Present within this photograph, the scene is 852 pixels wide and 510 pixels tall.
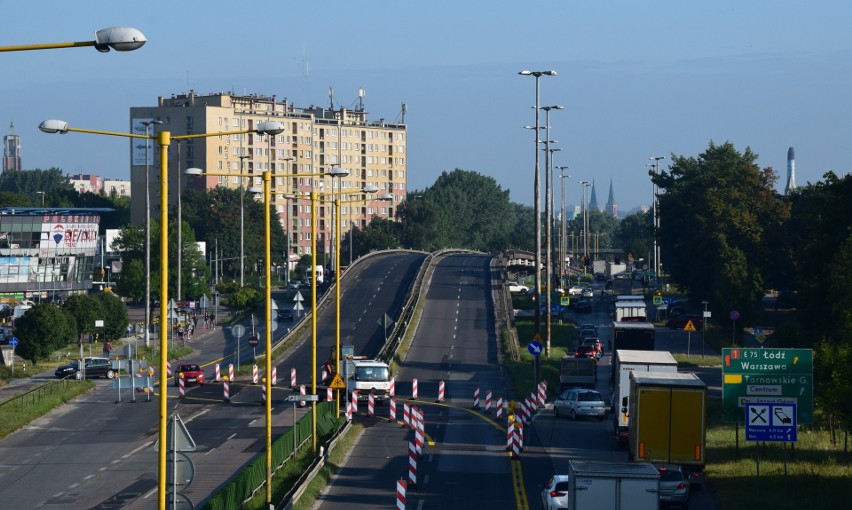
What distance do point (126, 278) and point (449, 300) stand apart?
33807 mm

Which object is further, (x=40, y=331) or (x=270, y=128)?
(x=40, y=331)

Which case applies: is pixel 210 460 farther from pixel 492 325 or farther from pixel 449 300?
pixel 449 300

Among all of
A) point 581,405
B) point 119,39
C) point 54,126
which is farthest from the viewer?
point 581,405

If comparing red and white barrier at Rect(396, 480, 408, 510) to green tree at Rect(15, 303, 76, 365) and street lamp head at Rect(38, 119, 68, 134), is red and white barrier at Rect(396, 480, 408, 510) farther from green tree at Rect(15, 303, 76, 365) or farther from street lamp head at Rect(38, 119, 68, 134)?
green tree at Rect(15, 303, 76, 365)

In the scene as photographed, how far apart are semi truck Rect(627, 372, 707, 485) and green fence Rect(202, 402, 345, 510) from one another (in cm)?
967

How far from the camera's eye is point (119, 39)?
14766mm

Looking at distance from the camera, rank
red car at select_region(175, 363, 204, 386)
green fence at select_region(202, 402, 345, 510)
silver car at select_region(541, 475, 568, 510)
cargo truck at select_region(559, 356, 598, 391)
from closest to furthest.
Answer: green fence at select_region(202, 402, 345, 510) → silver car at select_region(541, 475, 568, 510) → red car at select_region(175, 363, 204, 386) → cargo truck at select_region(559, 356, 598, 391)

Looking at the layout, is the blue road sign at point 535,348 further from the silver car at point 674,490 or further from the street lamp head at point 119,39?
the street lamp head at point 119,39

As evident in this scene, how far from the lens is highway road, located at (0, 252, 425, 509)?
107 feet

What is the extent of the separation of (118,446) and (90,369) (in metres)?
22.9

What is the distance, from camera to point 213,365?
70.8m

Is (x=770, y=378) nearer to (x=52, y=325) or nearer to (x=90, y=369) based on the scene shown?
(x=90, y=369)

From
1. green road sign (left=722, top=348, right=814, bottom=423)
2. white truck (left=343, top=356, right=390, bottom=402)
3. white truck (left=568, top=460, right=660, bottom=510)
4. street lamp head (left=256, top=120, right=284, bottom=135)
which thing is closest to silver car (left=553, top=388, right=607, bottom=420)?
white truck (left=343, top=356, right=390, bottom=402)

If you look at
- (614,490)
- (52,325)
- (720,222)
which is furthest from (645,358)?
(720,222)
